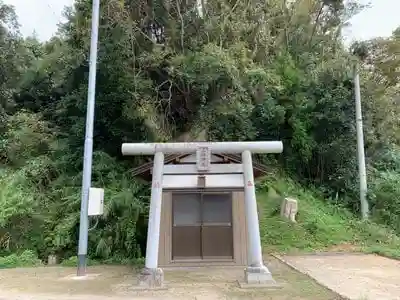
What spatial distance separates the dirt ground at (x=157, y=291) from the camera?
705cm

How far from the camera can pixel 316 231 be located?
13.8 meters

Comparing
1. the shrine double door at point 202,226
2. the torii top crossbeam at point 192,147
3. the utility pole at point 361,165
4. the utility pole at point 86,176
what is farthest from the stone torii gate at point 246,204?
the utility pole at point 361,165

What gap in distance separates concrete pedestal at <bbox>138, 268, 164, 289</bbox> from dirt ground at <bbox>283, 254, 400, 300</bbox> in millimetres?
3092

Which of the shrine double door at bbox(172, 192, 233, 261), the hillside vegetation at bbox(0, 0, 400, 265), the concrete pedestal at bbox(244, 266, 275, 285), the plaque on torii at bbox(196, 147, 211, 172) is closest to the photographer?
the concrete pedestal at bbox(244, 266, 275, 285)

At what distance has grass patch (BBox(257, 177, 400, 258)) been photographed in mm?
13047

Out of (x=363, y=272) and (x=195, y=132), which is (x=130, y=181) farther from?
(x=363, y=272)

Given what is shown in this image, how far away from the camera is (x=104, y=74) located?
14.4 m

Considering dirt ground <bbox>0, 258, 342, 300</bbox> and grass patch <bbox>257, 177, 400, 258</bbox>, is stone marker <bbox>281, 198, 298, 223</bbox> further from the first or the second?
dirt ground <bbox>0, 258, 342, 300</bbox>

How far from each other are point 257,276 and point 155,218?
2.30m

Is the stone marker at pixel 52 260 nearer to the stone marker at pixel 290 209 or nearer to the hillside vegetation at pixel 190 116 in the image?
the hillside vegetation at pixel 190 116

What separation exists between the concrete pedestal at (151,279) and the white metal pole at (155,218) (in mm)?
102

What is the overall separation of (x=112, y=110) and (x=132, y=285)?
846cm

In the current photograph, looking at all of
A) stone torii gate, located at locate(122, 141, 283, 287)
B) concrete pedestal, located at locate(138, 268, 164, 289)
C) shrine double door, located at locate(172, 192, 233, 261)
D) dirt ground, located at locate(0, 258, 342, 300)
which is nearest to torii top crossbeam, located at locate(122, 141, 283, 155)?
stone torii gate, located at locate(122, 141, 283, 287)

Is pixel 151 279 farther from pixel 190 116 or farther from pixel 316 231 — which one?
pixel 190 116
